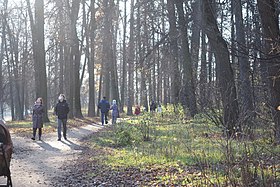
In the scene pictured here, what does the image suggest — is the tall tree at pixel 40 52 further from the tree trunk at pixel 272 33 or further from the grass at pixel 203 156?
the tree trunk at pixel 272 33

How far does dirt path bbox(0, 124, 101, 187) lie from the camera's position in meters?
8.62

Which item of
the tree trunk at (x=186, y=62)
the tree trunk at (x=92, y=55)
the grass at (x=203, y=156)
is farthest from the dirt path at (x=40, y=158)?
the tree trunk at (x=92, y=55)

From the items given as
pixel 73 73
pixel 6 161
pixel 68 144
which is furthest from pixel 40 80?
pixel 6 161

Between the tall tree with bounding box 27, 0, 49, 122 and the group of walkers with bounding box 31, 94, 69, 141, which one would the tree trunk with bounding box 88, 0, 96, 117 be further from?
the group of walkers with bounding box 31, 94, 69, 141

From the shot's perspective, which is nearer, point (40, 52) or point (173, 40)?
point (173, 40)

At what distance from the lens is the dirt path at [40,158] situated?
8617 mm

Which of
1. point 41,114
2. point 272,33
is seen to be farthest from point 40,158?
point 272,33

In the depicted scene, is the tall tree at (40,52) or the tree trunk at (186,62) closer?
the tree trunk at (186,62)

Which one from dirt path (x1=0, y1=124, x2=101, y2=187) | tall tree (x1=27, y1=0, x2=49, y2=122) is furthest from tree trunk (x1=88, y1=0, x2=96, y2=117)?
dirt path (x1=0, y1=124, x2=101, y2=187)

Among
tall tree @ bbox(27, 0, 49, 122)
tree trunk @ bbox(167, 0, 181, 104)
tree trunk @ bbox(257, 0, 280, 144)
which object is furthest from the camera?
tall tree @ bbox(27, 0, 49, 122)

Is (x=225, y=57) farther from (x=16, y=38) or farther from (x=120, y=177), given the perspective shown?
(x=16, y=38)

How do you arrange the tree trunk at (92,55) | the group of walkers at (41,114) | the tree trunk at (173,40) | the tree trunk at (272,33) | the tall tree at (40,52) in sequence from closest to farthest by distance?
the tree trunk at (272,33), the group of walkers at (41,114), the tree trunk at (173,40), the tall tree at (40,52), the tree trunk at (92,55)

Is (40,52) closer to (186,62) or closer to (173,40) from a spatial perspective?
(173,40)

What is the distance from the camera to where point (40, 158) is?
1155cm
